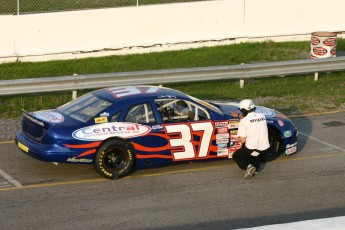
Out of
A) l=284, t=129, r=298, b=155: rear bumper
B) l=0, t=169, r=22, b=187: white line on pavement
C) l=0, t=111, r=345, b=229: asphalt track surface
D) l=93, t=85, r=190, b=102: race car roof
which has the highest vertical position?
l=93, t=85, r=190, b=102: race car roof

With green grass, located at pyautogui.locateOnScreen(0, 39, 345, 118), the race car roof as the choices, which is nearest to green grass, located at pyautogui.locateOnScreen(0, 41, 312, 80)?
green grass, located at pyautogui.locateOnScreen(0, 39, 345, 118)

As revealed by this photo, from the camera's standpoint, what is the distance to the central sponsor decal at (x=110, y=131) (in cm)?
1146

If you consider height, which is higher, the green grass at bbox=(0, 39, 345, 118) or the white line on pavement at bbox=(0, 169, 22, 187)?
the green grass at bbox=(0, 39, 345, 118)

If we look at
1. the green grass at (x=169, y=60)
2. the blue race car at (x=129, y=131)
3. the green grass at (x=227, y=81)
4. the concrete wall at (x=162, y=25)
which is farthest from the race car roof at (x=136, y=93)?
the concrete wall at (x=162, y=25)

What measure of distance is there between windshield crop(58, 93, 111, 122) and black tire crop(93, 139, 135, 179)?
574 millimetres

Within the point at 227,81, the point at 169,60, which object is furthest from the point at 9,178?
the point at 169,60

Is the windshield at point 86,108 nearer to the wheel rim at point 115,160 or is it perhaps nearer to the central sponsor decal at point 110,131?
the central sponsor decal at point 110,131

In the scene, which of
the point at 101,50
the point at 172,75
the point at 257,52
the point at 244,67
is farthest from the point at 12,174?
the point at 257,52

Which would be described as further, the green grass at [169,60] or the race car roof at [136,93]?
the green grass at [169,60]

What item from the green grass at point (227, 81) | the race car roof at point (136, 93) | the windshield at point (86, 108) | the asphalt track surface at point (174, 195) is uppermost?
the race car roof at point (136, 93)

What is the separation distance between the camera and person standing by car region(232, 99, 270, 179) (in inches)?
464

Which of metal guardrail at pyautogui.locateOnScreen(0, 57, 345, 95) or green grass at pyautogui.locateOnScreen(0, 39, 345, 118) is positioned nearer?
metal guardrail at pyautogui.locateOnScreen(0, 57, 345, 95)

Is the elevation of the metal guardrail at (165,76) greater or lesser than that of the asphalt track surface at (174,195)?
greater

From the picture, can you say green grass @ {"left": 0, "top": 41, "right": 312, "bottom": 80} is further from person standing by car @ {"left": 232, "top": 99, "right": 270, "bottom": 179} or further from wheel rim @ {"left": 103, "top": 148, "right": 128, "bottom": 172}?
person standing by car @ {"left": 232, "top": 99, "right": 270, "bottom": 179}
